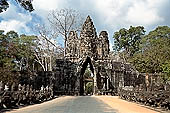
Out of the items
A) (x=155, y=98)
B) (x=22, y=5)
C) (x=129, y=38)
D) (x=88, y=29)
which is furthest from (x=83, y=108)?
(x=129, y=38)

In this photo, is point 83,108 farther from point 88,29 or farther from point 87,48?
point 88,29

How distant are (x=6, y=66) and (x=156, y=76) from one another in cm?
2339

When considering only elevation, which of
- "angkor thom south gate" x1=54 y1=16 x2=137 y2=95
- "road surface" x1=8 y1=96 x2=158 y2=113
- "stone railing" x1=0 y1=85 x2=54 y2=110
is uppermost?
"angkor thom south gate" x1=54 y1=16 x2=137 y2=95

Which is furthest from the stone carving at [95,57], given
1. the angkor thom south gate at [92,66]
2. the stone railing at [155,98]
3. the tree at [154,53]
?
the stone railing at [155,98]

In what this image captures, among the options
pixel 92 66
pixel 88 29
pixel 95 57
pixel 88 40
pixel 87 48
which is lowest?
pixel 92 66

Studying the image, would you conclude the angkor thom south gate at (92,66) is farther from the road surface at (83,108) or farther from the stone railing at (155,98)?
the road surface at (83,108)

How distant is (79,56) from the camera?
108 feet

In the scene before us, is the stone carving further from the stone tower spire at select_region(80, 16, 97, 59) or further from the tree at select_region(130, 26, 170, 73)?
the tree at select_region(130, 26, 170, 73)

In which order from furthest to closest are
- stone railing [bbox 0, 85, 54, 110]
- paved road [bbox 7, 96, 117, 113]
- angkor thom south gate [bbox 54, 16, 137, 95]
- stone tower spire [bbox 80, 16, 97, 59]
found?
stone tower spire [bbox 80, 16, 97, 59], angkor thom south gate [bbox 54, 16, 137, 95], stone railing [bbox 0, 85, 54, 110], paved road [bbox 7, 96, 117, 113]

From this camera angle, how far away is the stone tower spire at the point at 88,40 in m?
32.7

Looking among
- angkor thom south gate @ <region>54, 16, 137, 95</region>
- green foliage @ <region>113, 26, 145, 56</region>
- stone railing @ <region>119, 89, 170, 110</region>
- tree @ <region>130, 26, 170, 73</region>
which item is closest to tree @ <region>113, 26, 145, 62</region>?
green foliage @ <region>113, 26, 145, 56</region>

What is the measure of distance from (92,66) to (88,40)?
4.11m

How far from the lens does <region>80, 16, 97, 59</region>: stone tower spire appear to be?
3266 centimetres

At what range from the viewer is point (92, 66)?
32844mm
